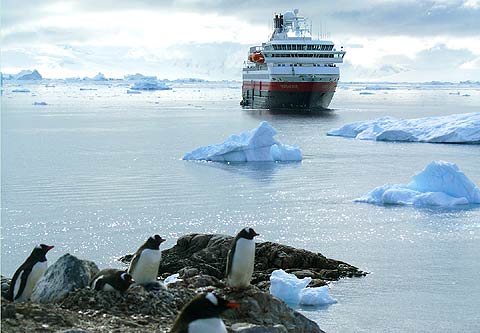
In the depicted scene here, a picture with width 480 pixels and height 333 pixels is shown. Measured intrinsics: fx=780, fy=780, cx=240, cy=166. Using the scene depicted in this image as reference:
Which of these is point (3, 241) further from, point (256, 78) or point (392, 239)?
point (256, 78)

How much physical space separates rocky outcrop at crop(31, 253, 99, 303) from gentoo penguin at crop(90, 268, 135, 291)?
1.21 ft

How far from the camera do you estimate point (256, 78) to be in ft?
173

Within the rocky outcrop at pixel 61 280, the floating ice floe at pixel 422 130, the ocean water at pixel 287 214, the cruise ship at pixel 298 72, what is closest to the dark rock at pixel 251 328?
the rocky outcrop at pixel 61 280

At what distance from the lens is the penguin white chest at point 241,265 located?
21.8ft

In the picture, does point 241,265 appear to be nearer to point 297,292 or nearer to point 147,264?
point 147,264

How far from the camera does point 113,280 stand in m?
6.21

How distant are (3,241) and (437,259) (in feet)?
22.1

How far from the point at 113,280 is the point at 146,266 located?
66 cm

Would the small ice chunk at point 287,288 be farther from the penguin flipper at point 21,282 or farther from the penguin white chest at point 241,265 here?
the penguin flipper at point 21,282

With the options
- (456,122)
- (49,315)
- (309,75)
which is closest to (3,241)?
(49,315)

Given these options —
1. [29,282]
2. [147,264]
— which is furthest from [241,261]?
[29,282]

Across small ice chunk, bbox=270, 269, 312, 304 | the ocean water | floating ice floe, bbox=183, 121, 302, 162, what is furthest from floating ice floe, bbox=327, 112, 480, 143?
small ice chunk, bbox=270, 269, 312, 304

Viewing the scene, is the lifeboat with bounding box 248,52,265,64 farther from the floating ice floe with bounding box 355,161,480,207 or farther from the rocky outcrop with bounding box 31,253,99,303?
the rocky outcrop with bounding box 31,253,99,303

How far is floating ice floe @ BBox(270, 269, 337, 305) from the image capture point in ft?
31.1
